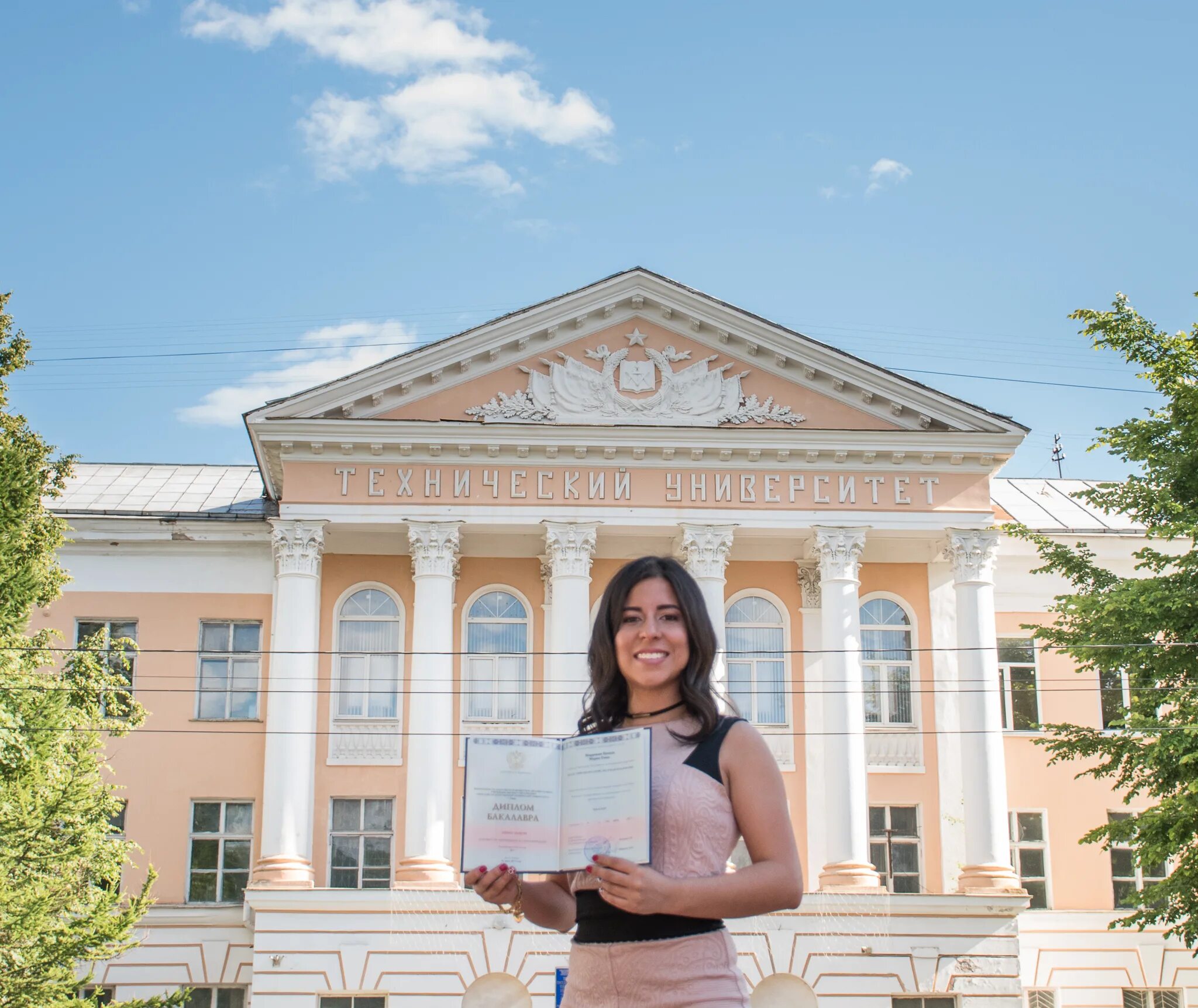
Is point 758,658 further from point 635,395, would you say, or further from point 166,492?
point 166,492

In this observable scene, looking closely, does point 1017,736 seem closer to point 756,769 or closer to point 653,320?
point 653,320

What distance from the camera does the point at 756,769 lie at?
3549 millimetres

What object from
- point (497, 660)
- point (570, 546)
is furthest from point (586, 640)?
point (570, 546)

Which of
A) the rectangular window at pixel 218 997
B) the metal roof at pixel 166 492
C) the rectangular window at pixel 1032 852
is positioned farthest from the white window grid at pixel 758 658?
the rectangular window at pixel 218 997

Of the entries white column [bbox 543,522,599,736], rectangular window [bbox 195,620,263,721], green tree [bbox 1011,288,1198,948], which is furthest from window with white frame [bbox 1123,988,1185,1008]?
rectangular window [bbox 195,620,263,721]

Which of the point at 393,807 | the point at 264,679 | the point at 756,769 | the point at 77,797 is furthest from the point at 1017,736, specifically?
the point at 756,769

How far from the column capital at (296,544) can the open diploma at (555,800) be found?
21.7 metres

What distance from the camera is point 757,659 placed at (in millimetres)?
26812

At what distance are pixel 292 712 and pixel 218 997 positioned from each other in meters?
4.95

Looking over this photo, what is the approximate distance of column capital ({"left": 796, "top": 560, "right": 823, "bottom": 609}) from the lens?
2705 centimetres

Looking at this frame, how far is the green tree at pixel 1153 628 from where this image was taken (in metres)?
18.7

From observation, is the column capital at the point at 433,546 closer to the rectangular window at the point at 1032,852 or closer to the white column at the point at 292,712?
the white column at the point at 292,712

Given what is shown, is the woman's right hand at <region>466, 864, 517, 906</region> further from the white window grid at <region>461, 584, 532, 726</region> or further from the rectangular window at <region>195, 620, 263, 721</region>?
the rectangular window at <region>195, 620, 263, 721</region>

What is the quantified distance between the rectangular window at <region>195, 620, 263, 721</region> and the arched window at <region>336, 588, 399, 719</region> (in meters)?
1.65
